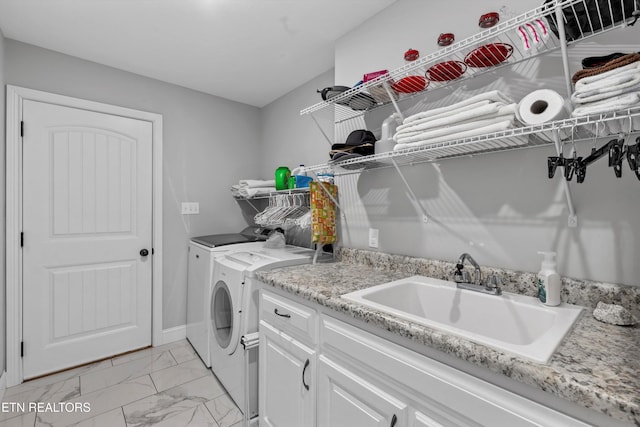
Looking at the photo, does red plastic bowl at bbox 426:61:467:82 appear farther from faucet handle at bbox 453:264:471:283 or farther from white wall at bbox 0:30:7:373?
white wall at bbox 0:30:7:373

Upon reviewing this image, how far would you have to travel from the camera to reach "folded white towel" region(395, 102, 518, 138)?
0.98 metres

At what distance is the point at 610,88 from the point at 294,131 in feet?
7.59

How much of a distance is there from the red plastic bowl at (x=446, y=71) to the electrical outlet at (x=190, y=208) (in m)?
2.32

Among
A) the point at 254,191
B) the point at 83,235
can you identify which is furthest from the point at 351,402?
the point at 83,235

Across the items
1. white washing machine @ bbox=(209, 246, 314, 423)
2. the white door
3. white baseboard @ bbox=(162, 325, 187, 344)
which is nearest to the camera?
white washing machine @ bbox=(209, 246, 314, 423)

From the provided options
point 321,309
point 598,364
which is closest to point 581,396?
point 598,364

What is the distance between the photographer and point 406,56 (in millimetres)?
1408

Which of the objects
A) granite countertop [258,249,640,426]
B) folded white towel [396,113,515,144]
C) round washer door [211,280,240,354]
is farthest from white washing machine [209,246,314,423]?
folded white towel [396,113,515,144]

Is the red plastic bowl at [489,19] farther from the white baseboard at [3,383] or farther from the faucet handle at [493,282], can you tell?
the white baseboard at [3,383]

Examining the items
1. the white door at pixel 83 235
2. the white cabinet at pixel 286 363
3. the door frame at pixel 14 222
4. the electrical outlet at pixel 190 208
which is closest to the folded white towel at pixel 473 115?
the white cabinet at pixel 286 363

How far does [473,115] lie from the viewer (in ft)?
3.38

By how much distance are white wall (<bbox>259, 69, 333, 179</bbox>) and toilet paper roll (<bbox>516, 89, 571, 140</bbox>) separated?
61.5 inches

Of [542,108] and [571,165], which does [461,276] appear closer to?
[571,165]

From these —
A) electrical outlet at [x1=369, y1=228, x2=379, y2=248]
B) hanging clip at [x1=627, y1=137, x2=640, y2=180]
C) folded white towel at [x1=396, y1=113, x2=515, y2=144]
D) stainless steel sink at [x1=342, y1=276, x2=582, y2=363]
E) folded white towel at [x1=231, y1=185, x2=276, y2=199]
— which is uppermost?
folded white towel at [x1=396, y1=113, x2=515, y2=144]
